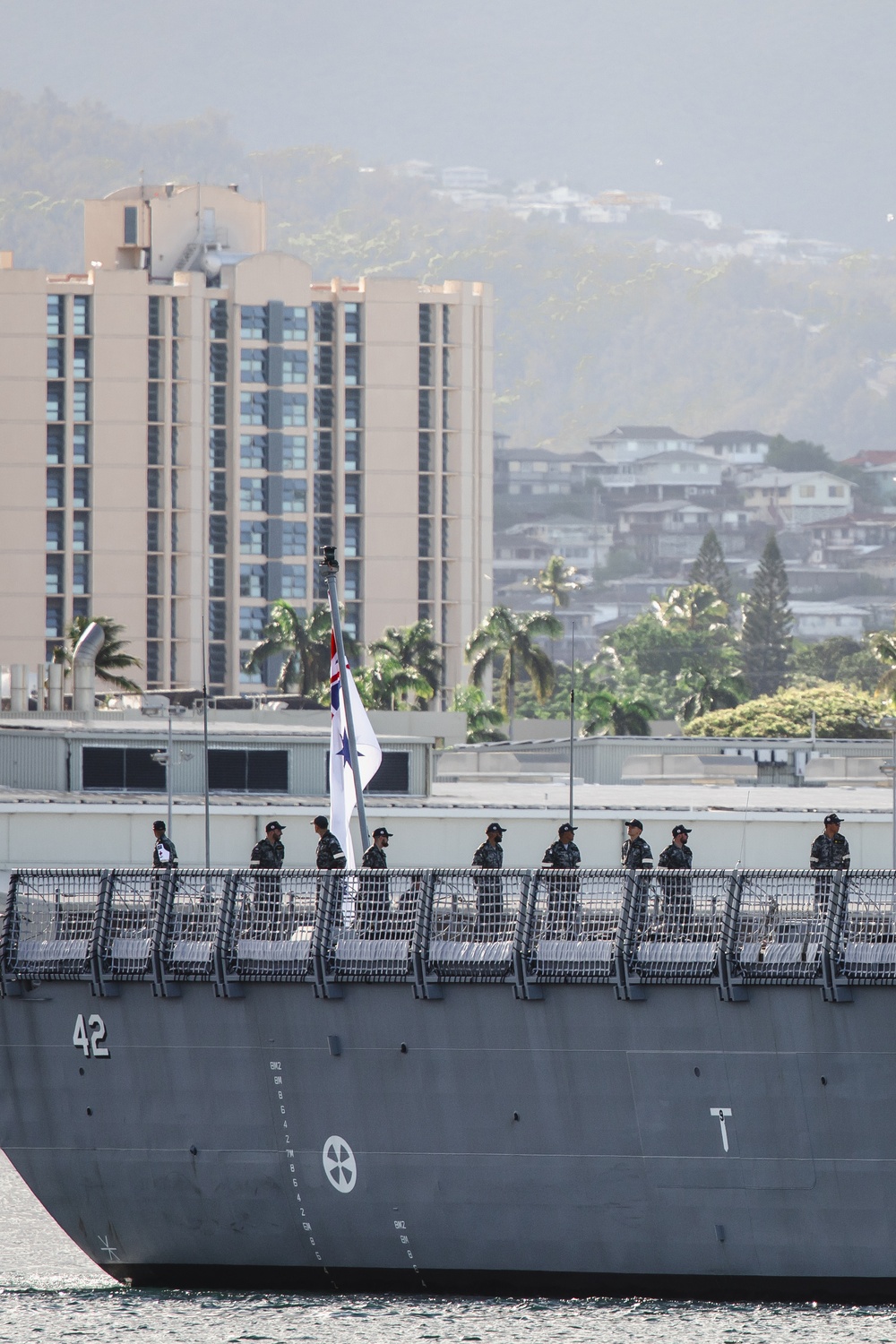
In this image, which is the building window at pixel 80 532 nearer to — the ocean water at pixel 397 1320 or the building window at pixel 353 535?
the building window at pixel 353 535

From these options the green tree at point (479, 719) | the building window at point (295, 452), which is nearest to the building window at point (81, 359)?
the building window at point (295, 452)

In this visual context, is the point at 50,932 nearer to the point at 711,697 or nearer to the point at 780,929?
the point at 780,929

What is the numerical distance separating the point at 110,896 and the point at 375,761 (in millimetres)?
5415

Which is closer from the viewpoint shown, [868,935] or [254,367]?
[868,935]

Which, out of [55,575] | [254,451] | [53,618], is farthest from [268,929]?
[254,451]

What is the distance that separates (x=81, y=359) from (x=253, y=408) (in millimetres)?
14485

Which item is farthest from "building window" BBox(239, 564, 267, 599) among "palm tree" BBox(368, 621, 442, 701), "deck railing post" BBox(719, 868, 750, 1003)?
"deck railing post" BBox(719, 868, 750, 1003)

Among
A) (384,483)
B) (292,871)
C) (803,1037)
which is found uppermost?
(384,483)

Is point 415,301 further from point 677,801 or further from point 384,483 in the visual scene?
point 677,801

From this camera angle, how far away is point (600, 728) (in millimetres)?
141250

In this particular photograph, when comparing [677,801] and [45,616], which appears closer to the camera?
[677,801]

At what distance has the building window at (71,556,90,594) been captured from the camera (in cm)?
16775

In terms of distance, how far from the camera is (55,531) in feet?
548

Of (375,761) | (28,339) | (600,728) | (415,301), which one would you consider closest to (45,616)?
(28,339)
